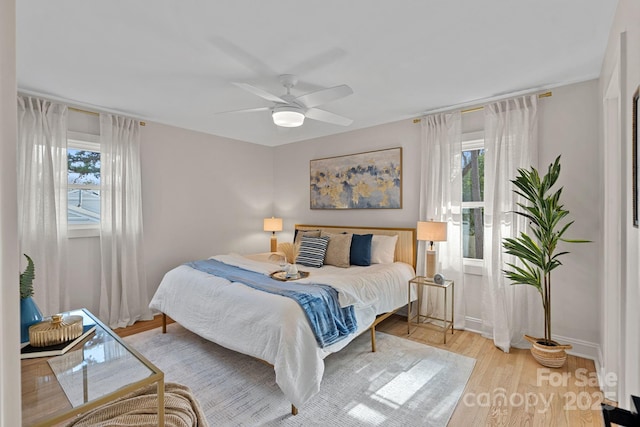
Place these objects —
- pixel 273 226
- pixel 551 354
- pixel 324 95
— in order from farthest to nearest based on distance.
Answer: pixel 273 226, pixel 551 354, pixel 324 95

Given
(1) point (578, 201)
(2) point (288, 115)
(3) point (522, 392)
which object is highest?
(2) point (288, 115)

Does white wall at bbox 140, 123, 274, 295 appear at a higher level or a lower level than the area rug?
higher

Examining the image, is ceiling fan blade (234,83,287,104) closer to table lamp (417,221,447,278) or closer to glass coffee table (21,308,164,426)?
glass coffee table (21,308,164,426)

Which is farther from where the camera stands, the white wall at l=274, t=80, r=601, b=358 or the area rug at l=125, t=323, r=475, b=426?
the white wall at l=274, t=80, r=601, b=358

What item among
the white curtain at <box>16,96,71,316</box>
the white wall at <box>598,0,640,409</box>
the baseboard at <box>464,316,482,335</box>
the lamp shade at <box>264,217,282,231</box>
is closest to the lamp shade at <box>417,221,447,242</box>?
the baseboard at <box>464,316,482,335</box>

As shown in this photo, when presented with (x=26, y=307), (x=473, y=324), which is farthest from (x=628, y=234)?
(x=26, y=307)

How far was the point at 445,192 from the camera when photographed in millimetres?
3553

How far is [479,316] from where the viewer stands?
342cm

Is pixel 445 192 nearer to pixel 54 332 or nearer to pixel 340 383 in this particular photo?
pixel 340 383

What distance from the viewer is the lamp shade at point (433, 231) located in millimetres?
3314

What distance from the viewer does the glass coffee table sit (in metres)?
1.10

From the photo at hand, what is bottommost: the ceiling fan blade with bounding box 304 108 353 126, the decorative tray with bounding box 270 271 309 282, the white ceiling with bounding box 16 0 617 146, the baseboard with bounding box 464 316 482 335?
the baseboard with bounding box 464 316 482 335

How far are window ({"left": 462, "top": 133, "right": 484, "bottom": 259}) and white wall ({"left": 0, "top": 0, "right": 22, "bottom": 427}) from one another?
3.70 metres

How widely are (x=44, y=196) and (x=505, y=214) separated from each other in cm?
476
